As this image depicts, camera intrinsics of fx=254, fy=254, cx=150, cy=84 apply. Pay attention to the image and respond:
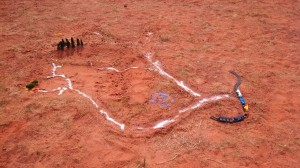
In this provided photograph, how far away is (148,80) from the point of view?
6.38 meters

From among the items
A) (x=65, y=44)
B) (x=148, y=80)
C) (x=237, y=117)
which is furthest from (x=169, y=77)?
(x=65, y=44)

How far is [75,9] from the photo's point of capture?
9398 mm

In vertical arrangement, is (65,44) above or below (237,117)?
above

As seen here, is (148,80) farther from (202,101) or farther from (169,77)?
(202,101)

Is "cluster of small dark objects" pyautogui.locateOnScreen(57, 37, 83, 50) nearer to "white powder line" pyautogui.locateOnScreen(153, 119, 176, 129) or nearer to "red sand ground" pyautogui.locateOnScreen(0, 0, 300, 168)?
"red sand ground" pyautogui.locateOnScreen(0, 0, 300, 168)

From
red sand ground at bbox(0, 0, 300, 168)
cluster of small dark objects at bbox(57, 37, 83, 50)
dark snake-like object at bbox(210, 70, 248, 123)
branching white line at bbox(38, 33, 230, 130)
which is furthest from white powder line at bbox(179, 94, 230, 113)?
cluster of small dark objects at bbox(57, 37, 83, 50)

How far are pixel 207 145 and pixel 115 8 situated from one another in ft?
21.4

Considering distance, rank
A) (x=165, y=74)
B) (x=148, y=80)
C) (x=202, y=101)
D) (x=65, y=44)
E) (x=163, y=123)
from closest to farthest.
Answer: (x=163, y=123), (x=202, y=101), (x=148, y=80), (x=165, y=74), (x=65, y=44)

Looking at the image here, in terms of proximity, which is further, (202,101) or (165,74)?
(165,74)

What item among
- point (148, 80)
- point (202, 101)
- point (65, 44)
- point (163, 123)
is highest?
point (65, 44)

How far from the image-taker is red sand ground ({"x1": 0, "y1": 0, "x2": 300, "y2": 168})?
190 inches

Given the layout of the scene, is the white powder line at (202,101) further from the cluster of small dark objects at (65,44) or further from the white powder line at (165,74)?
the cluster of small dark objects at (65,44)

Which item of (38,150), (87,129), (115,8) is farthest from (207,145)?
(115,8)

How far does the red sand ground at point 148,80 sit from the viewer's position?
482cm
